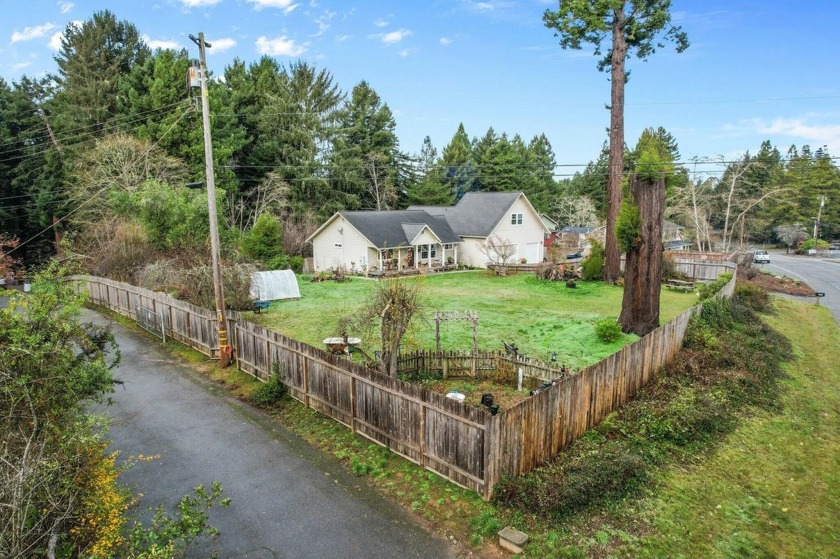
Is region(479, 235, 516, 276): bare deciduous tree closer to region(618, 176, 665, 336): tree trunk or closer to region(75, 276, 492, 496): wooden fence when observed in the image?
region(618, 176, 665, 336): tree trunk

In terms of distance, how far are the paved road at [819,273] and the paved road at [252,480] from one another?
77.4 feet

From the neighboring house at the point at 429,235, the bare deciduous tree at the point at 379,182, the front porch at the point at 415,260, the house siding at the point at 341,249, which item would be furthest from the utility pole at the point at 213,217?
the bare deciduous tree at the point at 379,182

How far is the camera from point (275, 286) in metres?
23.8

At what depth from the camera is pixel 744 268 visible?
99.3ft

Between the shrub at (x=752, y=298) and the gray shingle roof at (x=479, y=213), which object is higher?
the gray shingle roof at (x=479, y=213)

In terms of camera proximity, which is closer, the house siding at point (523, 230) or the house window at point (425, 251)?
the house window at point (425, 251)

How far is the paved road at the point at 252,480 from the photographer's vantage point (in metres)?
6.51

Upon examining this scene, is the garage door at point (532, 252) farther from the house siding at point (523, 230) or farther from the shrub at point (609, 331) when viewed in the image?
the shrub at point (609, 331)

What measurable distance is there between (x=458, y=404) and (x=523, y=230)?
32499mm

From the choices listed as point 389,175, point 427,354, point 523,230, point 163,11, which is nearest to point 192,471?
point 427,354

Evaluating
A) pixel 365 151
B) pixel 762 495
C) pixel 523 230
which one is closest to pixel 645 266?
pixel 762 495

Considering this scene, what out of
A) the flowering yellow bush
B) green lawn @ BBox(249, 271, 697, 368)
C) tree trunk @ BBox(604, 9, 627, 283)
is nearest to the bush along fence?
green lawn @ BBox(249, 271, 697, 368)

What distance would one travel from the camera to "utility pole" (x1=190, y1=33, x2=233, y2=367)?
12508mm

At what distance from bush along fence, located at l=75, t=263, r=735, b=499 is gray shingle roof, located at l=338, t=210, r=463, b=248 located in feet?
62.6
